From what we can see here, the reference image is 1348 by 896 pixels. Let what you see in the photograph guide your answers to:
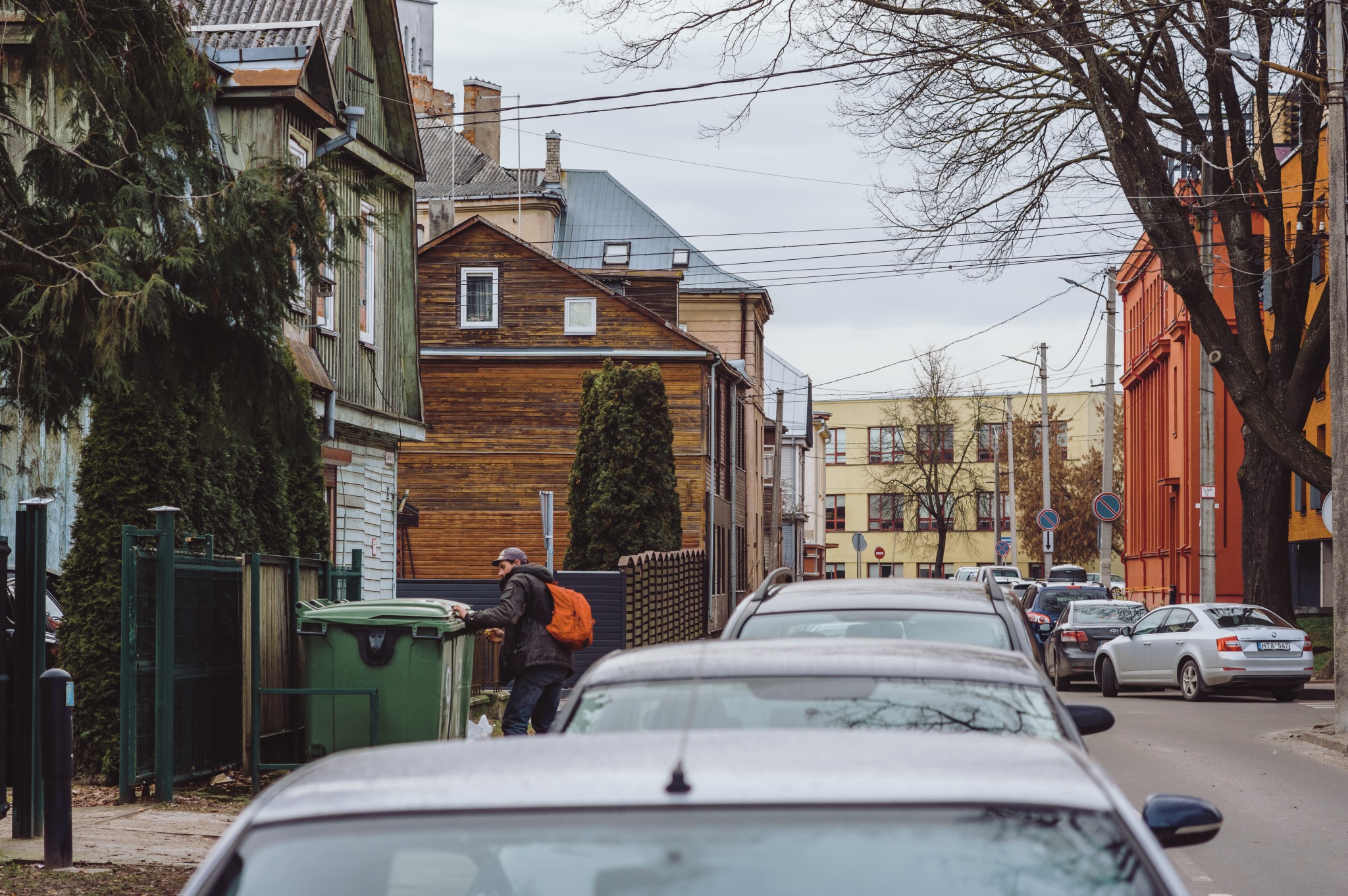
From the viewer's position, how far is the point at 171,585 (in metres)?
10.4

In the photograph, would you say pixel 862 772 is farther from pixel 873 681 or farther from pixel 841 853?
pixel 873 681

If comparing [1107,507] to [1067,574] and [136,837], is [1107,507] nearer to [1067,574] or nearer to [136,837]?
[1067,574]

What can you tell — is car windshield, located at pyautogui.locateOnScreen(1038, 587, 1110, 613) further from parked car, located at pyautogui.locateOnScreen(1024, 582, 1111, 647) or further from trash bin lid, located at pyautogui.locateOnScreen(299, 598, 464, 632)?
trash bin lid, located at pyautogui.locateOnScreen(299, 598, 464, 632)

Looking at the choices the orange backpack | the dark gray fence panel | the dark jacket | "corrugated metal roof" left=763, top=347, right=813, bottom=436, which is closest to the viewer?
the dark jacket

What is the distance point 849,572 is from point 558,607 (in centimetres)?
10086

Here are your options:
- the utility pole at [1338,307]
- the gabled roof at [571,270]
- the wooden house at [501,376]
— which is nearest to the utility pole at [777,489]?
the wooden house at [501,376]

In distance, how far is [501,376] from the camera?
40.6 m

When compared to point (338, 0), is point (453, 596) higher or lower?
lower

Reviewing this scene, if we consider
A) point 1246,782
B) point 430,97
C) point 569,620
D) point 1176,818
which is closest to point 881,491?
point 430,97

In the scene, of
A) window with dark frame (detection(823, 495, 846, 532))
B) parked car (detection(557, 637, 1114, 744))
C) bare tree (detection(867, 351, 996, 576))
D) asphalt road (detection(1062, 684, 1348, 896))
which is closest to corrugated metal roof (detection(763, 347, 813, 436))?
bare tree (detection(867, 351, 996, 576))

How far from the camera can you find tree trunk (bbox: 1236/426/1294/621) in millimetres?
29080

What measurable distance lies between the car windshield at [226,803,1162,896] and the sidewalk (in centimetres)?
638

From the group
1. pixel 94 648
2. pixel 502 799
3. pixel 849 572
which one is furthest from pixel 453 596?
pixel 849 572

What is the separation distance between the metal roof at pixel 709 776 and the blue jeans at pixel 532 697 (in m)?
9.34
